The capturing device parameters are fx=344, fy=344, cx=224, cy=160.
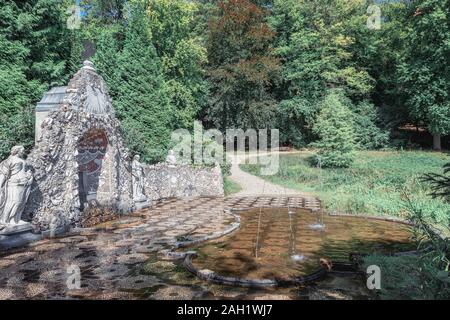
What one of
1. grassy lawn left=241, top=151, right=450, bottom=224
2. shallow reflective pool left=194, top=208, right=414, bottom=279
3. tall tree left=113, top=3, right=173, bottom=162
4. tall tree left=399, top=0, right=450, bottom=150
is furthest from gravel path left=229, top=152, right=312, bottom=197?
tall tree left=399, top=0, right=450, bottom=150

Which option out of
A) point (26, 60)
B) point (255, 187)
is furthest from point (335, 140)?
point (26, 60)

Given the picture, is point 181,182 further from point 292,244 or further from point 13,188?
point 13,188

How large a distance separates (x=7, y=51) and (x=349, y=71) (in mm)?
27029

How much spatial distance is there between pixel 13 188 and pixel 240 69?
23884 mm

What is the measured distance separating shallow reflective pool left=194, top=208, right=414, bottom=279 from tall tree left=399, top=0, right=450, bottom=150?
68.8ft

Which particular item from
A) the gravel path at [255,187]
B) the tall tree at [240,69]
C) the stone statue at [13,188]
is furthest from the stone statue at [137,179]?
the tall tree at [240,69]

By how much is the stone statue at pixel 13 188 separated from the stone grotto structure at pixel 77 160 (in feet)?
1.49

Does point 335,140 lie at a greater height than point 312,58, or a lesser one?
lesser

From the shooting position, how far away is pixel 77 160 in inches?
399

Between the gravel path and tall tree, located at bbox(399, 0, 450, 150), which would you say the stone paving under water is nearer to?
the gravel path

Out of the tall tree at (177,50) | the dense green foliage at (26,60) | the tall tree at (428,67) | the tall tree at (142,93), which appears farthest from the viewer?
the tall tree at (428,67)

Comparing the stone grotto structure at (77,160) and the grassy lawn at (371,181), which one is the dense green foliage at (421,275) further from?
the stone grotto structure at (77,160)

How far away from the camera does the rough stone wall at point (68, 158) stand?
8383mm

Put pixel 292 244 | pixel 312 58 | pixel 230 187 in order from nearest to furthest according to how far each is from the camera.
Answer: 1. pixel 292 244
2. pixel 230 187
3. pixel 312 58
